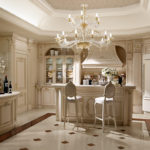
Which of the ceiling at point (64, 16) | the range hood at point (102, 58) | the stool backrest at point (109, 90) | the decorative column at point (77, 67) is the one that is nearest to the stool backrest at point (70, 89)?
the stool backrest at point (109, 90)

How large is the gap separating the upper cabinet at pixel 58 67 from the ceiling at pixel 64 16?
40.3 inches

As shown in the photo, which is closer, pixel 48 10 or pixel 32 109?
pixel 48 10

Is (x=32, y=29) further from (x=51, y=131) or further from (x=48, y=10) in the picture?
(x=51, y=131)

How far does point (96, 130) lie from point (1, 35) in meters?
4.14

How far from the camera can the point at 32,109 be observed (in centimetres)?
761

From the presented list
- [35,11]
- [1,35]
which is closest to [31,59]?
[1,35]

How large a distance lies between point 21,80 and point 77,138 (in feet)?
11.6

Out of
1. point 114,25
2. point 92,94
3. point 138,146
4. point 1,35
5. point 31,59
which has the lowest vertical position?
point 138,146

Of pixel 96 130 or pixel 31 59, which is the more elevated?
pixel 31 59

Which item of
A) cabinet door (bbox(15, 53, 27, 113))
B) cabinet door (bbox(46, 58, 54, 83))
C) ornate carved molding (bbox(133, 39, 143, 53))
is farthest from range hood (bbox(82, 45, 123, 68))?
cabinet door (bbox(15, 53, 27, 113))

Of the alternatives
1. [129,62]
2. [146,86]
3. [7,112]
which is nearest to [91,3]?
[129,62]

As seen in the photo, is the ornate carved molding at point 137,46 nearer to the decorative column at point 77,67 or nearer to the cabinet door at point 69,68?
the decorative column at point 77,67

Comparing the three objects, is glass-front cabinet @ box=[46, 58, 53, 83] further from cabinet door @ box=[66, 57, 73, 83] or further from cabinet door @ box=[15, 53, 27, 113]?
cabinet door @ box=[15, 53, 27, 113]

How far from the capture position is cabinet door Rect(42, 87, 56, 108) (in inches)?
307
